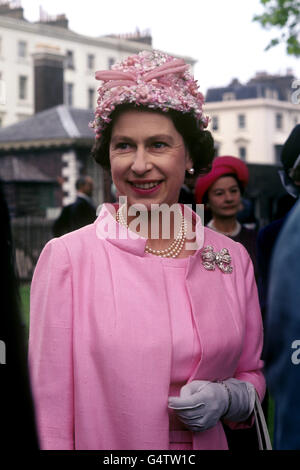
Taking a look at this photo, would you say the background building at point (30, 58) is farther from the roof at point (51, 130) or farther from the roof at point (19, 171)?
the roof at point (19, 171)

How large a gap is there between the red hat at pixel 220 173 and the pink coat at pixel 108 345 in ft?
8.75

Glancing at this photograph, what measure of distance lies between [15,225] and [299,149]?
17.1 meters

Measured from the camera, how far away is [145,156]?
265 centimetres

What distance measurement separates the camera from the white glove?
240 cm

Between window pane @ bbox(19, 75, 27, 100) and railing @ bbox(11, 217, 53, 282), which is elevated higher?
window pane @ bbox(19, 75, 27, 100)

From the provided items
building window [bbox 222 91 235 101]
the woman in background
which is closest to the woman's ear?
the woman in background

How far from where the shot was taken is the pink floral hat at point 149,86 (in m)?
2.64

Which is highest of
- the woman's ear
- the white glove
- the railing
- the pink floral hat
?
the pink floral hat

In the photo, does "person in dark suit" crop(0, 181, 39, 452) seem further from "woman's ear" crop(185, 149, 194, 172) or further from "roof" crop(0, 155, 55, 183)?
"roof" crop(0, 155, 55, 183)

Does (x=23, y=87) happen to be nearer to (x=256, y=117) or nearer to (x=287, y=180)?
(x=256, y=117)

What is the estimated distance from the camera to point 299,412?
149 cm

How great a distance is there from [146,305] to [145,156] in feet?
1.60
